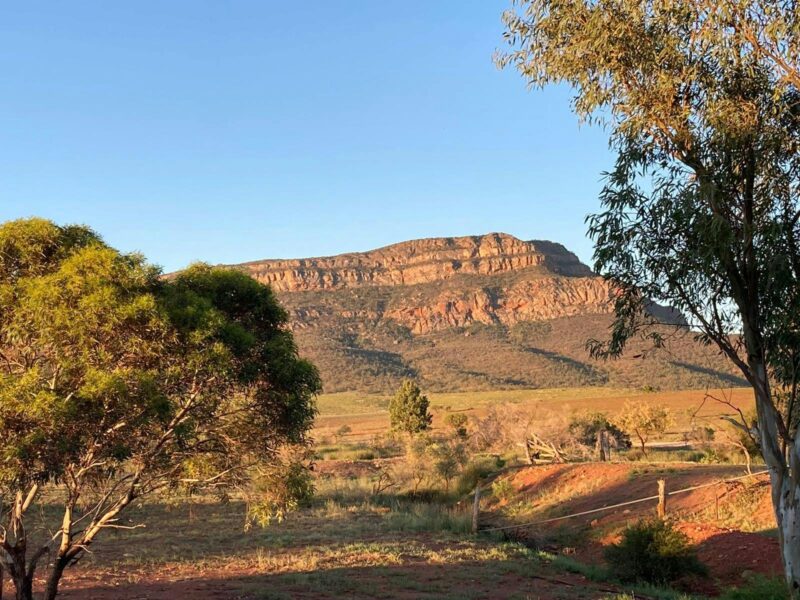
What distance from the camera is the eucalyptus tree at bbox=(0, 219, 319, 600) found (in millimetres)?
7590

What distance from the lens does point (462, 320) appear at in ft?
463

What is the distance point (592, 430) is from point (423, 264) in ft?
412

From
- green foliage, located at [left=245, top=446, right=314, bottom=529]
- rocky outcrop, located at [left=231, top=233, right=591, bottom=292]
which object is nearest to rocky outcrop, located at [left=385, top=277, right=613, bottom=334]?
rocky outcrop, located at [left=231, top=233, right=591, bottom=292]

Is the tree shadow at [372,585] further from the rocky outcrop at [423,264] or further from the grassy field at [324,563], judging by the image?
the rocky outcrop at [423,264]

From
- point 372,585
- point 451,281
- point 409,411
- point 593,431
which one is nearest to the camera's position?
point 372,585

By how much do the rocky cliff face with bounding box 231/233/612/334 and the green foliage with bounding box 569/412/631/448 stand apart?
269ft

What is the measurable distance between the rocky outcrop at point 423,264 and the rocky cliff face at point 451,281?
0.78 feet

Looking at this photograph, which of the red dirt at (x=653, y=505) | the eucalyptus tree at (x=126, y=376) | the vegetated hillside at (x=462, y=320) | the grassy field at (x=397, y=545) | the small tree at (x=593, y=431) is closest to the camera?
the eucalyptus tree at (x=126, y=376)

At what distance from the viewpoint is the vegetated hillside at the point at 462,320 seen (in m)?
103

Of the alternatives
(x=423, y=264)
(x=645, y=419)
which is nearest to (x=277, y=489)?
(x=645, y=419)

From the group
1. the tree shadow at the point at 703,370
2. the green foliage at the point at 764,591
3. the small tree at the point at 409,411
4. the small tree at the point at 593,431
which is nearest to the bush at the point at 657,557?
the green foliage at the point at 764,591

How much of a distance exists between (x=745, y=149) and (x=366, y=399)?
89709mm

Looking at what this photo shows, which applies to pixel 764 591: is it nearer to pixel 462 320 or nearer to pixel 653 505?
pixel 653 505

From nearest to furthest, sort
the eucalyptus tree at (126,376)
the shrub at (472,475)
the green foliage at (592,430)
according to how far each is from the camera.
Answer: the eucalyptus tree at (126,376), the shrub at (472,475), the green foliage at (592,430)
